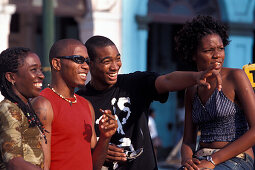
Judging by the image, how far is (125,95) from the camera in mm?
3934

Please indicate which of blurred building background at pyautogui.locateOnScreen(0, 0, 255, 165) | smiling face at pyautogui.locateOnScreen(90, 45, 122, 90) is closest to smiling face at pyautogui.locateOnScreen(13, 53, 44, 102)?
smiling face at pyautogui.locateOnScreen(90, 45, 122, 90)

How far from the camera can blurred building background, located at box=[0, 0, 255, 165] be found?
10578 mm

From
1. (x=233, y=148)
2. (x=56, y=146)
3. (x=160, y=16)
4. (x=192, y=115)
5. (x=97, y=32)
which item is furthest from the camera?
(x=160, y=16)

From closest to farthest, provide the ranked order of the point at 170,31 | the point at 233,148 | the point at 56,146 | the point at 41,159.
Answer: the point at 41,159, the point at 56,146, the point at 233,148, the point at 170,31

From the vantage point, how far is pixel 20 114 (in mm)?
2984

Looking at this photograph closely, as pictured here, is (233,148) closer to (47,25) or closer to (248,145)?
(248,145)

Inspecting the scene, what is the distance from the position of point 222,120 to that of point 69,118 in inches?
42.1

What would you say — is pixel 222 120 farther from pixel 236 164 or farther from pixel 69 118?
pixel 69 118

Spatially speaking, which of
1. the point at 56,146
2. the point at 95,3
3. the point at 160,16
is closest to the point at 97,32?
the point at 95,3

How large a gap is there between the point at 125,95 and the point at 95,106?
9.6 inches

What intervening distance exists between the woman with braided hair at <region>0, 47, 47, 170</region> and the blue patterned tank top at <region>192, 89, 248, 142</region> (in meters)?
1.18

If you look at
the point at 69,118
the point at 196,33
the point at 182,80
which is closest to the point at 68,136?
the point at 69,118

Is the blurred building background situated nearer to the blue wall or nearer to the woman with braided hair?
the blue wall

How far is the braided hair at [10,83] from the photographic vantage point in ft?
9.95
